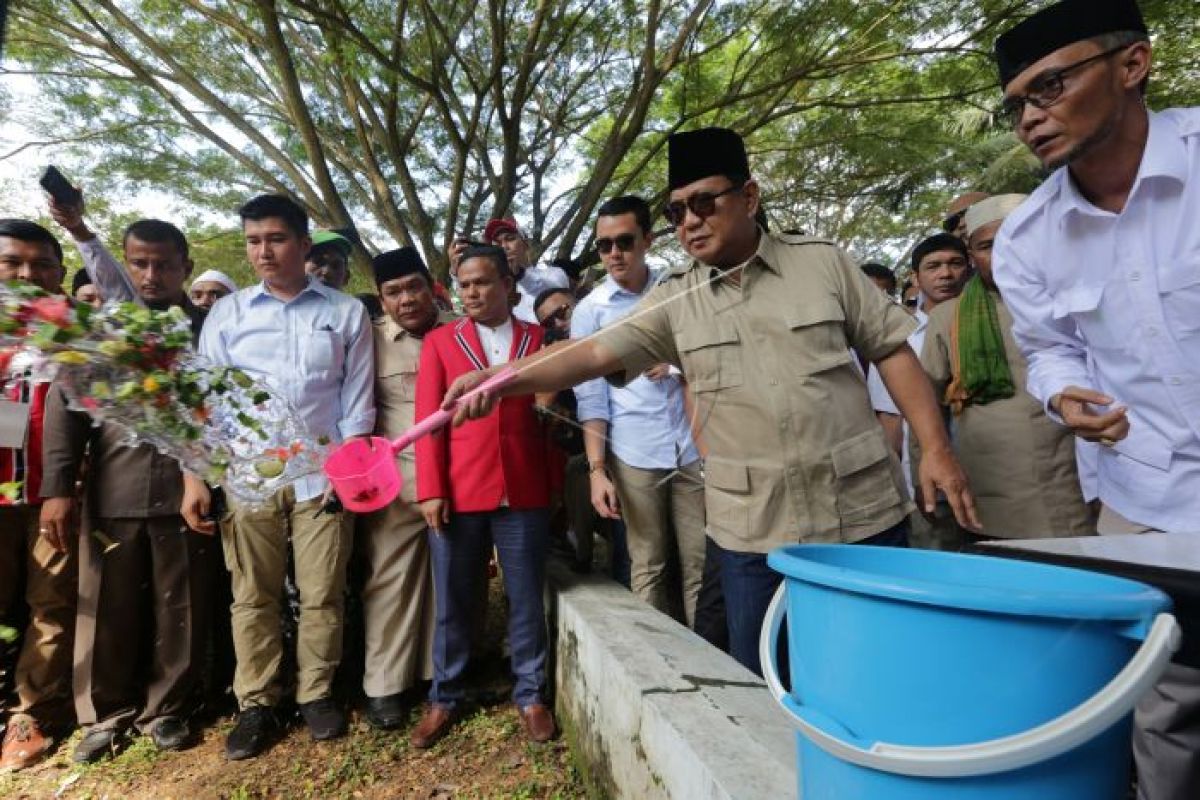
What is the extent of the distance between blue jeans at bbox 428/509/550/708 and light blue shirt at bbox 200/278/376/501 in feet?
2.18

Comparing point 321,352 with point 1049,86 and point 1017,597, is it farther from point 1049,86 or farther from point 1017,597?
point 1017,597

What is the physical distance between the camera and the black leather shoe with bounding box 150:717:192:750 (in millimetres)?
3057

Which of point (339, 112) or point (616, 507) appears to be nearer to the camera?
point (616, 507)

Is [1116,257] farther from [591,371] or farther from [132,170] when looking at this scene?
[132,170]

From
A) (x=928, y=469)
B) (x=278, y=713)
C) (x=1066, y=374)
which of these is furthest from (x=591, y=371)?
(x=278, y=713)

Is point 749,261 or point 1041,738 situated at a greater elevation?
point 749,261

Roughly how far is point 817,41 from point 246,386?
767 centimetres

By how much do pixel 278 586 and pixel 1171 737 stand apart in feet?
10.4

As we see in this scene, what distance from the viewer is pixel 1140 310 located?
5.64 feet

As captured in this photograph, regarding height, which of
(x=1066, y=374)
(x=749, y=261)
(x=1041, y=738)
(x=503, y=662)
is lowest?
(x=503, y=662)

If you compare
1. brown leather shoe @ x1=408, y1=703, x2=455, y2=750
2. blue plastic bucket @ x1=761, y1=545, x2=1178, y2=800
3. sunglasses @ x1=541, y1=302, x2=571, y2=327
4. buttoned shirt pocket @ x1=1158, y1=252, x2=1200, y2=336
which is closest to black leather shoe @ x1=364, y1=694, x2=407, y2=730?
brown leather shoe @ x1=408, y1=703, x2=455, y2=750

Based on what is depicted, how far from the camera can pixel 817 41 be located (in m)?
7.70

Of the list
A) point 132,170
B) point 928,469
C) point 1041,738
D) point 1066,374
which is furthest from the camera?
point 132,170

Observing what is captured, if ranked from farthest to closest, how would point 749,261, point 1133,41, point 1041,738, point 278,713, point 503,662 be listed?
point 503,662, point 278,713, point 749,261, point 1133,41, point 1041,738
